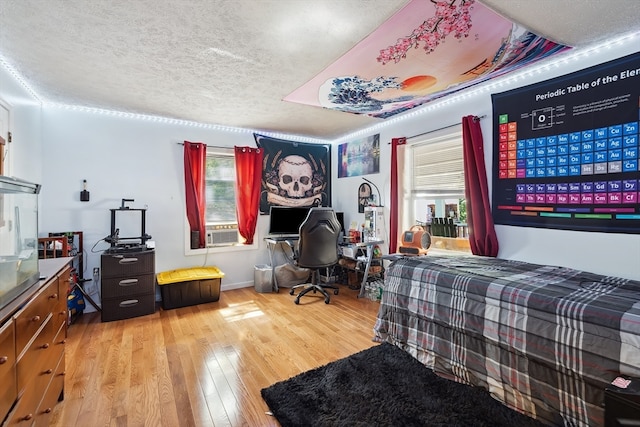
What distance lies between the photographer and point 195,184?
3893mm

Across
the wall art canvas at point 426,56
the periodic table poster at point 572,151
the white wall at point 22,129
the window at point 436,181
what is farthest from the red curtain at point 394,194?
the white wall at point 22,129

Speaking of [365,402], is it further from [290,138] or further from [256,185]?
[290,138]

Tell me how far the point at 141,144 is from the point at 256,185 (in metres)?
1.55

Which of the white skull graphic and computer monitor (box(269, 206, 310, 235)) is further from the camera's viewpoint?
the white skull graphic

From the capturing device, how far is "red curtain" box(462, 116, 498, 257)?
106 inches

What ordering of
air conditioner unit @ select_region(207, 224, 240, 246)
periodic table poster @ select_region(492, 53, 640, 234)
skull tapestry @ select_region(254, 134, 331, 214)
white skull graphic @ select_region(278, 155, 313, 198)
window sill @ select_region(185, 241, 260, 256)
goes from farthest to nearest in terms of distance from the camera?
white skull graphic @ select_region(278, 155, 313, 198) < skull tapestry @ select_region(254, 134, 331, 214) < air conditioner unit @ select_region(207, 224, 240, 246) < window sill @ select_region(185, 241, 260, 256) < periodic table poster @ select_region(492, 53, 640, 234)

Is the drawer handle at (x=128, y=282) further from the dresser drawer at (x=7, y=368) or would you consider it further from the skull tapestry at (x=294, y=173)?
the dresser drawer at (x=7, y=368)

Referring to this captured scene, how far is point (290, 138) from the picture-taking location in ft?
15.8

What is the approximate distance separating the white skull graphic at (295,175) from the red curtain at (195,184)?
3.97 feet

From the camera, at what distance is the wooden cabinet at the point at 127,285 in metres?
3.10

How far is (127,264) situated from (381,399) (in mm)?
2923

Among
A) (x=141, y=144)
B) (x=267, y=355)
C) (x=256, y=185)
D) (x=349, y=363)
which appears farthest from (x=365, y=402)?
(x=141, y=144)

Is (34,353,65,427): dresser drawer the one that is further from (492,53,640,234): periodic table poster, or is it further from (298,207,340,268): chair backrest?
(492,53,640,234): periodic table poster

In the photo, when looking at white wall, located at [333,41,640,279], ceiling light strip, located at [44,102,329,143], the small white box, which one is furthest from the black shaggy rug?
ceiling light strip, located at [44,102,329,143]
